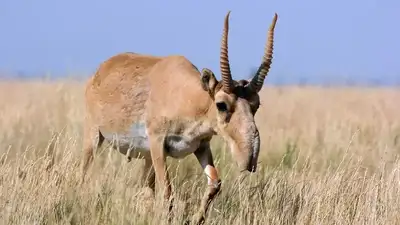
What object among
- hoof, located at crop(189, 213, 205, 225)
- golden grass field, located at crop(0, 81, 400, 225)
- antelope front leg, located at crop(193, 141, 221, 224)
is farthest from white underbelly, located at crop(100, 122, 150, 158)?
hoof, located at crop(189, 213, 205, 225)

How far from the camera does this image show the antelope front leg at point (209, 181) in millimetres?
7349

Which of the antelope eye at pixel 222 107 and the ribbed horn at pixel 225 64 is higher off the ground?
the ribbed horn at pixel 225 64

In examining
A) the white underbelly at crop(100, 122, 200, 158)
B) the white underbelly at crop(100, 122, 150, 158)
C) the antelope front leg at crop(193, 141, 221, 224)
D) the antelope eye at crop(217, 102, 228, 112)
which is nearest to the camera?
the antelope front leg at crop(193, 141, 221, 224)

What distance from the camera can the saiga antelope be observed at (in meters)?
7.41

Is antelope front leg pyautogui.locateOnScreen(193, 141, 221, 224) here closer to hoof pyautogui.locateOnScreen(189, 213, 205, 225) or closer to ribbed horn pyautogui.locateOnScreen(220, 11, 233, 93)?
hoof pyautogui.locateOnScreen(189, 213, 205, 225)

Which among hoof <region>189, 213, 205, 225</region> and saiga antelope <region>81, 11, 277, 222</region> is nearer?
hoof <region>189, 213, 205, 225</region>

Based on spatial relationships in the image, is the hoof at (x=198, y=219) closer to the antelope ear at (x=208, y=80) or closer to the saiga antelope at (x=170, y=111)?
the saiga antelope at (x=170, y=111)

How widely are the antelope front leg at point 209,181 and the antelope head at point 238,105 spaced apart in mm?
543

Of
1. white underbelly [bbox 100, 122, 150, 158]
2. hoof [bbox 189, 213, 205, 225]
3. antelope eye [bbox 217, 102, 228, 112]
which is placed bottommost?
hoof [bbox 189, 213, 205, 225]

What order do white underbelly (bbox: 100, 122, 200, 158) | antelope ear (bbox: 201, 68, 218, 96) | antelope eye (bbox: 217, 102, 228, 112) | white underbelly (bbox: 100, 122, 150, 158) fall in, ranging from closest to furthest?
antelope eye (bbox: 217, 102, 228, 112) < antelope ear (bbox: 201, 68, 218, 96) < white underbelly (bbox: 100, 122, 200, 158) < white underbelly (bbox: 100, 122, 150, 158)

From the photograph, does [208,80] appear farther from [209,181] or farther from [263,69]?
[209,181]

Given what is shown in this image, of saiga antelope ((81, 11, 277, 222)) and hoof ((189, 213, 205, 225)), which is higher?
saiga antelope ((81, 11, 277, 222))

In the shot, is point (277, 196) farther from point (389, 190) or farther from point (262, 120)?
point (262, 120)

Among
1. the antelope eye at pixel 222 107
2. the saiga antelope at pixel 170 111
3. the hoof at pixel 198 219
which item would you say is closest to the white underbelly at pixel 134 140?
the saiga antelope at pixel 170 111
